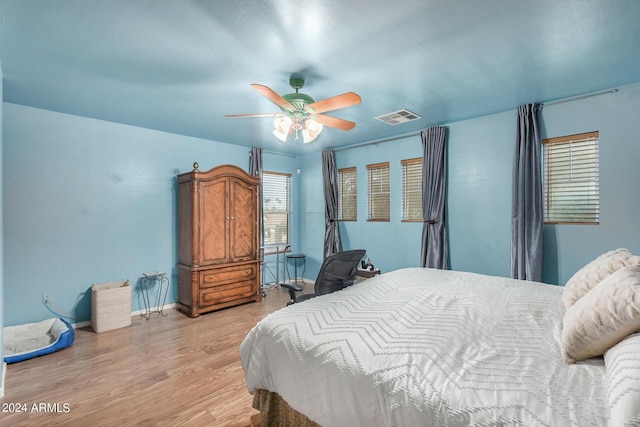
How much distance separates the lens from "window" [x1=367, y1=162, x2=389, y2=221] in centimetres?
476

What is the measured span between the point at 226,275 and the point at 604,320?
13.1 ft

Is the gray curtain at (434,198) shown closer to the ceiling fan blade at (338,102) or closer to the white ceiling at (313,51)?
the white ceiling at (313,51)

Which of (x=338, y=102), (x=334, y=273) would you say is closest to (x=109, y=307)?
(x=334, y=273)

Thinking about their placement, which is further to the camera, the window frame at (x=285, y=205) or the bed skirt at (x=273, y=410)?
the window frame at (x=285, y=205)

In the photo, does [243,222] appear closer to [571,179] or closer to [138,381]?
[138,381]

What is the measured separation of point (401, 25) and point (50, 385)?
375 cm

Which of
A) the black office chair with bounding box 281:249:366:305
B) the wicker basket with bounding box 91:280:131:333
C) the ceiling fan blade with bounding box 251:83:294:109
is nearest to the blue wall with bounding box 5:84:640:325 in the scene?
the wicker basket with bounding box 91:280:131:333

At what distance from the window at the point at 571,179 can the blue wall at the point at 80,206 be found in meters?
4.77

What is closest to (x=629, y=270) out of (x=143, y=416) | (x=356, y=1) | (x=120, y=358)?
(x=356, y=1)

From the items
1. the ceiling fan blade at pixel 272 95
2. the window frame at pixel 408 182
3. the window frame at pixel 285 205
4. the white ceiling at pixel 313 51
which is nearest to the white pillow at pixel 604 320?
the white ceiling at pixel 313 51

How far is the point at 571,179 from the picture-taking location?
3.13 m

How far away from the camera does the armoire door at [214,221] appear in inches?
159

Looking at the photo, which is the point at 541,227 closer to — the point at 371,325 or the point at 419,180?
the point at 419,180

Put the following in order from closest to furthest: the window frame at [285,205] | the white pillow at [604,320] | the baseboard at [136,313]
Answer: the white pillow at [604,320], the baseboard at [136,313], the window frame at [285,205]
